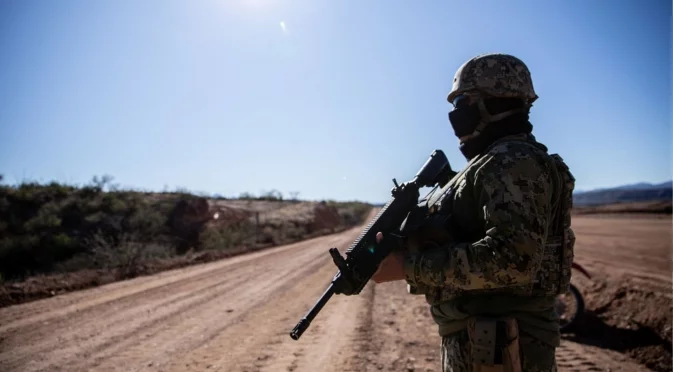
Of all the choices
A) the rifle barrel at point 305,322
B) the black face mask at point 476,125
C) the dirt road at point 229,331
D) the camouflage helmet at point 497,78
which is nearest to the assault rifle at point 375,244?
the rifle barrel at point 305,322

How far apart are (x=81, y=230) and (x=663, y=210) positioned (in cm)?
3639

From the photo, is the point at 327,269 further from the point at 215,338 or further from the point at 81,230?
the point at 81,230

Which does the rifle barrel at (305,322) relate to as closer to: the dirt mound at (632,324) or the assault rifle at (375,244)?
the assault rifle at (375,244)

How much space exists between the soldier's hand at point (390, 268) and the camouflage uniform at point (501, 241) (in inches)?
3.1

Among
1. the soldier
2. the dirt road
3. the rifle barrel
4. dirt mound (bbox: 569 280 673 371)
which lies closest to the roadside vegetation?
the dirt road

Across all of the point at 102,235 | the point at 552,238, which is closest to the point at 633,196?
the point at 102,235

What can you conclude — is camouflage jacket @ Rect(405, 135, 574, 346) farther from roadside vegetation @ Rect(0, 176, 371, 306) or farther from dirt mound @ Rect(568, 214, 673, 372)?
roadside vegetation @ Rect(0, 176, 371, 306)

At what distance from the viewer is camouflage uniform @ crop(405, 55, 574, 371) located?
5.04ft

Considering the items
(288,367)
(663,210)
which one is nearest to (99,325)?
(288,367)

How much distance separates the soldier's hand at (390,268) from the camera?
193 cm

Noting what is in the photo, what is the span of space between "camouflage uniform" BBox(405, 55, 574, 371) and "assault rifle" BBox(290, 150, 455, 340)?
7.6 inches

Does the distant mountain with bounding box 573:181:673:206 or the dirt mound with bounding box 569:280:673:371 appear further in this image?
the distant mountain with bounding box 573:181:673:206

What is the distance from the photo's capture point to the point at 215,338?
504 centimetres

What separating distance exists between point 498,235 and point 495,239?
2 cm
